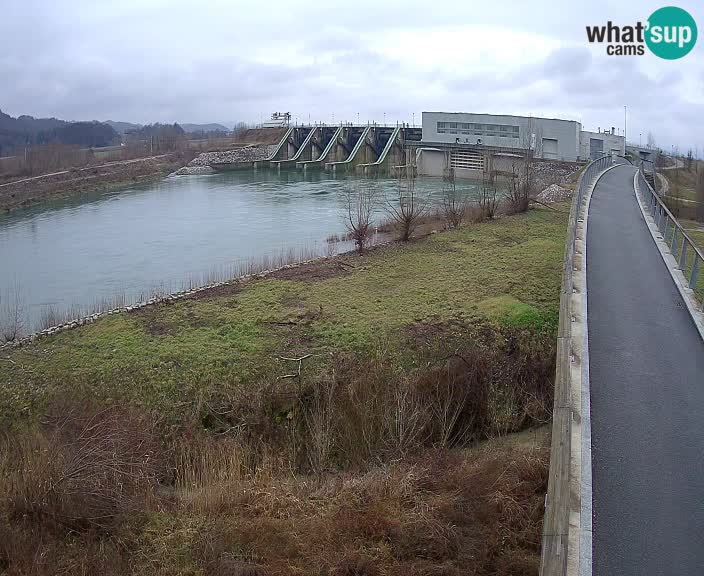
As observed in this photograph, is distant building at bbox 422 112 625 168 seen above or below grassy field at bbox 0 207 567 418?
above

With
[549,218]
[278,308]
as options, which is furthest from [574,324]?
[549,218]

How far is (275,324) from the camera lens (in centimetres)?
1435

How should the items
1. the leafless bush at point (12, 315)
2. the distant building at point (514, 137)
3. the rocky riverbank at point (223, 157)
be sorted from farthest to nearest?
the rocky riverbank at point (223, 157), the distant building at point (514, 137), the leafless bush at point (12, 315)

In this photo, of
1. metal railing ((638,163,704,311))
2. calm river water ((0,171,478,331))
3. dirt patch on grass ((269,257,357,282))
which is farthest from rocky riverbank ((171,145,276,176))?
metal railing ((638,163,704,311))

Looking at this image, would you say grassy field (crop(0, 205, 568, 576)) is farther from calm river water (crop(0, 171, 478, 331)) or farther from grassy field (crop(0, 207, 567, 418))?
calm river water (crop(0, 171, 478, 331))

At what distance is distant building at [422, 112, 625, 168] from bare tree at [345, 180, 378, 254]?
13.3 metres

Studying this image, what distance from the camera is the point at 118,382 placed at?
11.5 meters

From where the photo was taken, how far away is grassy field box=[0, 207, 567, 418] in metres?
11.6

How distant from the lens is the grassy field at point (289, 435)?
7.13 m

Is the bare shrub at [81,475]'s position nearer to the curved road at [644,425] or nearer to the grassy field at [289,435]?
the grassy field at [289,435]

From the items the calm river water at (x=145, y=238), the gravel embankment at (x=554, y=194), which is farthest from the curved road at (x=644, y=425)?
the gravel embankment at (x=554, y=194)

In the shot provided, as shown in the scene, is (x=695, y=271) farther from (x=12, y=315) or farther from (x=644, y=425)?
(x=12, y=315)

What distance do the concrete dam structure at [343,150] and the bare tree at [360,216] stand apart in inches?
464

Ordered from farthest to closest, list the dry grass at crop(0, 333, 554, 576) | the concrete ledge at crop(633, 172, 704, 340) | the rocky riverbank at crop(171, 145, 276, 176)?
the rocky riverbank at crop(171, 145, 276, 176) < the concrete ledge at crop(633, 172, 704, 340) < the dry grass at crop(0, 333, 554, 576)
